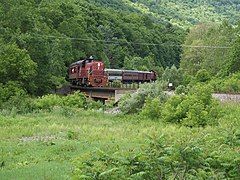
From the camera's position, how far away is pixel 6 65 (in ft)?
163

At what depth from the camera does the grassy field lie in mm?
13695

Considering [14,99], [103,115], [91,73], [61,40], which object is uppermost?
[61,40]

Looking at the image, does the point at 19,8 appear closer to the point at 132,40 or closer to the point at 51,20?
the point at 51,20

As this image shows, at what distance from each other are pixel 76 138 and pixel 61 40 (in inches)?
1961

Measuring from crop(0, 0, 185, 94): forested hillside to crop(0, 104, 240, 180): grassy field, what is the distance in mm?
11652

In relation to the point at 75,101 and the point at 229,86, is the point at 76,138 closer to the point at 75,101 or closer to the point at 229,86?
the point at 75,101

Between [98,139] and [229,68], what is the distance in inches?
1454

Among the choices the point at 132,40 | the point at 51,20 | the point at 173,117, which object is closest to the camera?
the point at 173,117

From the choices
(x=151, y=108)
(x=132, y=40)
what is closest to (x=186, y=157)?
(x=151, y=108)

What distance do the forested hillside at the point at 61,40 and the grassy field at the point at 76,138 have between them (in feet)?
38.2

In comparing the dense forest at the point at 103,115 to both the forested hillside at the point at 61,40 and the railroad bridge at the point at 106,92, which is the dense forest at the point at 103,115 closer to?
the forested hillside at the point at 61,40

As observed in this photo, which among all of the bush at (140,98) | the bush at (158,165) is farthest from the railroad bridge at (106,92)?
the bush at (158,165)

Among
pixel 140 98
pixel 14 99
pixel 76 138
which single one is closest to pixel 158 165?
pixel 76 138

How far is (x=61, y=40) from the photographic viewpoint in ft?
244
